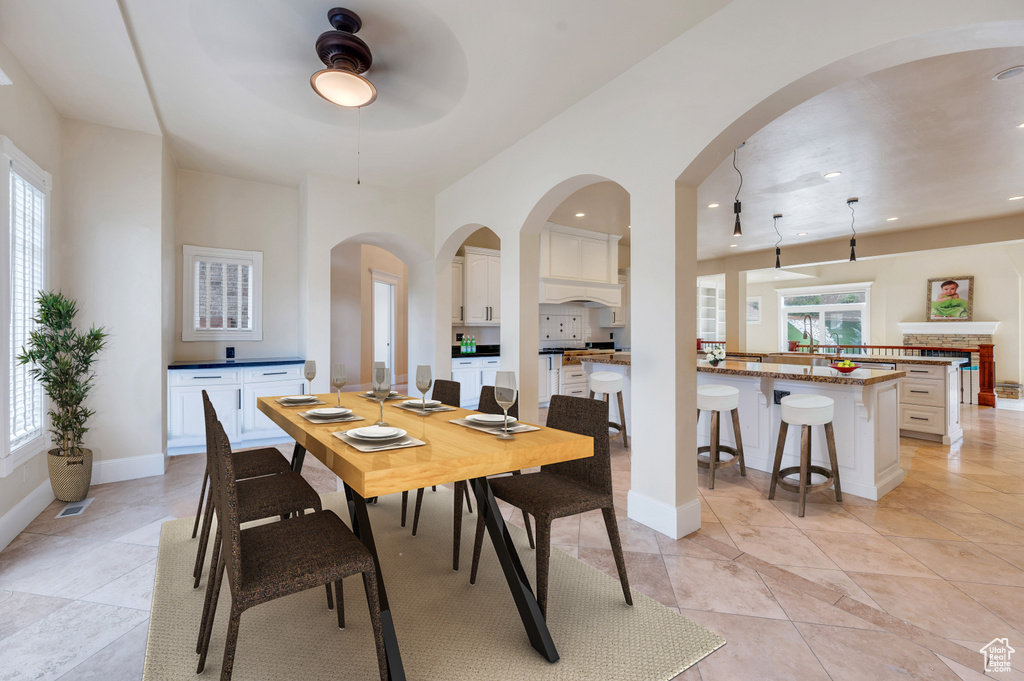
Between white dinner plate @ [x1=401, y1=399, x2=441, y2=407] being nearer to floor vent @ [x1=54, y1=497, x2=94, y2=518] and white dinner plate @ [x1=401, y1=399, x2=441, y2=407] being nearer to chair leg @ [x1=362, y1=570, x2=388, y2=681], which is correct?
chair leg @ [x1=362, y1=570, x2=388, y2=681]

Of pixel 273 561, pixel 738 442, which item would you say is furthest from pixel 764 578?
pixel 273 561

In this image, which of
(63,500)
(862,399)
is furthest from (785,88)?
(63,500)

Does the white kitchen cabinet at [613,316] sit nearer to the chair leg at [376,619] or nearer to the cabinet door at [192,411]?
the cabinet door at [192,411]

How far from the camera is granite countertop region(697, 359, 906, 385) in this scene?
3.16m

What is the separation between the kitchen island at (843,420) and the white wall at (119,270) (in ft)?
14.9

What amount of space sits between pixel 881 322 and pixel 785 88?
10.6m

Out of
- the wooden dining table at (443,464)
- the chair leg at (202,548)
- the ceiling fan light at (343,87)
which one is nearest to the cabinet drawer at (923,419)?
the wooden dining table at (443,464)

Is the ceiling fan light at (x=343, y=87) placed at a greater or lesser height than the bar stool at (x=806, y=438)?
greater

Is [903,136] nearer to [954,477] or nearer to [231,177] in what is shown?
[954,477]

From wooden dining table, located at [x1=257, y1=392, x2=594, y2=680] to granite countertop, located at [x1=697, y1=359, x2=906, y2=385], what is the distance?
245 centimetres

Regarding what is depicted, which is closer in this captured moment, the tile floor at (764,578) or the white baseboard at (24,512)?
the tile floor at (764,578)

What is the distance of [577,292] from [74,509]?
5.55 meters

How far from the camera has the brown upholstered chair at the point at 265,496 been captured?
1782 millimetres

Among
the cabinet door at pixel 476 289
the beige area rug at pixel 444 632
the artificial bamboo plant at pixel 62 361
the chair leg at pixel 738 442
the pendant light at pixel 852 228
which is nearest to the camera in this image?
the beige area rug at pixel 444 632
